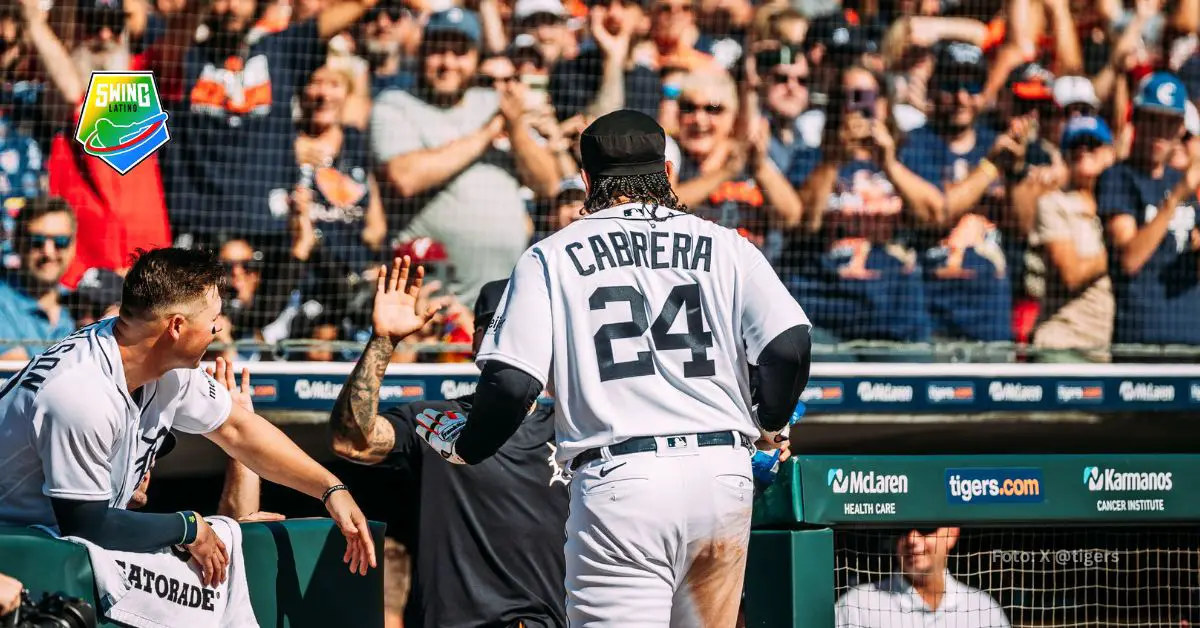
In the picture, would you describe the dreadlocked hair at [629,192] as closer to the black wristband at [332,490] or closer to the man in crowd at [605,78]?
the black wristband at [332,490]

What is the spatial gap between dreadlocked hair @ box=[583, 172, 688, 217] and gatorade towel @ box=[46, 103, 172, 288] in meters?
3.73

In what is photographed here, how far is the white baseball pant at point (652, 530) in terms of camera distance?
264 centimetres

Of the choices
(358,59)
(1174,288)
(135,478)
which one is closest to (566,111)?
(358,59)

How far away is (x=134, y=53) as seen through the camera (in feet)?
21.2

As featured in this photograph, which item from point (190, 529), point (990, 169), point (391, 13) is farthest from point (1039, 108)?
point (190, 529)

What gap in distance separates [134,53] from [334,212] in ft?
4.36

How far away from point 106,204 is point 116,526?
3660 millimetres

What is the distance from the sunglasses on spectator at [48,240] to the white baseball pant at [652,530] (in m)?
4.19

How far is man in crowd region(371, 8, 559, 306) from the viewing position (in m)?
6.45

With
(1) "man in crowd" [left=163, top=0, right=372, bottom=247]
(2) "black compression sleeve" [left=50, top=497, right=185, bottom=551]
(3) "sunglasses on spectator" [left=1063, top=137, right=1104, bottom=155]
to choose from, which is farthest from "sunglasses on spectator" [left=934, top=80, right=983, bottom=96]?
(2) "black compression sleeve" [left=50, top=497, right=185, bottom=551]

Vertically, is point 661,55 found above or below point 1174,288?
above

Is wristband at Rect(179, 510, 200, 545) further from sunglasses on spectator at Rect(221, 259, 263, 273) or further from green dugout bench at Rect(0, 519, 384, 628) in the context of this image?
sunglasses on spectator at Rect(221, 259, 263, 273)

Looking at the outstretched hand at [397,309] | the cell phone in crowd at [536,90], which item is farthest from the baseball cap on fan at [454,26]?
the outstretched hand at [397,309]

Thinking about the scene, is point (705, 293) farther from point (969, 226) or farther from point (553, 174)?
point (969, 226)
